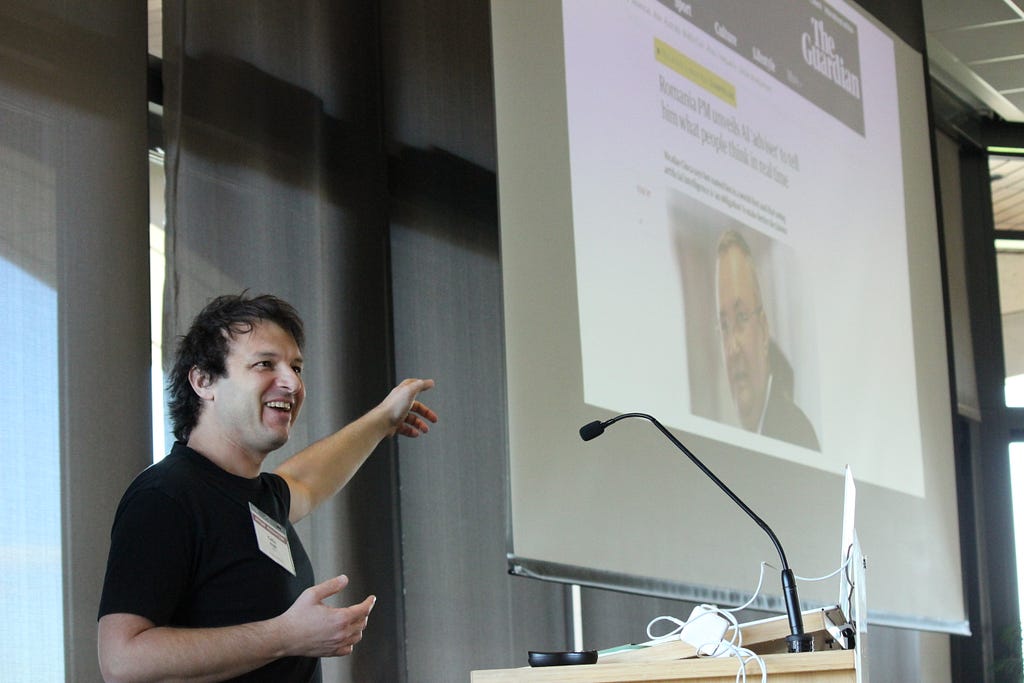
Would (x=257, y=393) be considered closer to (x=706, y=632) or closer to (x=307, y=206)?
(x=706, y=632)

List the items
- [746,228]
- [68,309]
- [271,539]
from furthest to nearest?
[746,228], [68,309], [271,539]

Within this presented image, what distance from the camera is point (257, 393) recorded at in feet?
7.19

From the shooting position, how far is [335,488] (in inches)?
105

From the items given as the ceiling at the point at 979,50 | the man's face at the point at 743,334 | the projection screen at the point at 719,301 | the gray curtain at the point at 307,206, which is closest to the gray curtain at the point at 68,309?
the gray curtain at the point at 307,206

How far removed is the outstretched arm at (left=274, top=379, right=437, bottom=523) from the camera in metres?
2.58

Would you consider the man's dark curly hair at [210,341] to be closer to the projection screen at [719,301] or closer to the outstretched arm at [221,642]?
the outstretched arm at [221,642]

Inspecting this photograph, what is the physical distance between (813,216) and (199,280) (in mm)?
1924

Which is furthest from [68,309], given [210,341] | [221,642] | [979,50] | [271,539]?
[979,50]

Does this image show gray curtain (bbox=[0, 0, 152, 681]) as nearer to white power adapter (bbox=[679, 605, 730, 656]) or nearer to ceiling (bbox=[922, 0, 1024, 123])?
white power adapter (bbox=[679, 605, 730, 656])

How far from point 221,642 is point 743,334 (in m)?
1.97

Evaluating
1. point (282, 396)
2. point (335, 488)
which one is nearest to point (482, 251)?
point (335, 488)

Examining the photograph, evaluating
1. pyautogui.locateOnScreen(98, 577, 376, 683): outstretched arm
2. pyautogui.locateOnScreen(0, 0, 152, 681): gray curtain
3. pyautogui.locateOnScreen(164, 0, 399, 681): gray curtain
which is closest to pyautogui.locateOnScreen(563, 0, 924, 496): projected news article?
pyautogui.locateOnScreen(164, 0, 399, 681): gray curtain

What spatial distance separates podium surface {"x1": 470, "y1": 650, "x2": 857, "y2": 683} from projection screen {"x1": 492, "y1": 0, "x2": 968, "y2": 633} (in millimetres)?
904

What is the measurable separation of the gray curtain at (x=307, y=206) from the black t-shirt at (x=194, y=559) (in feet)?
2.50
